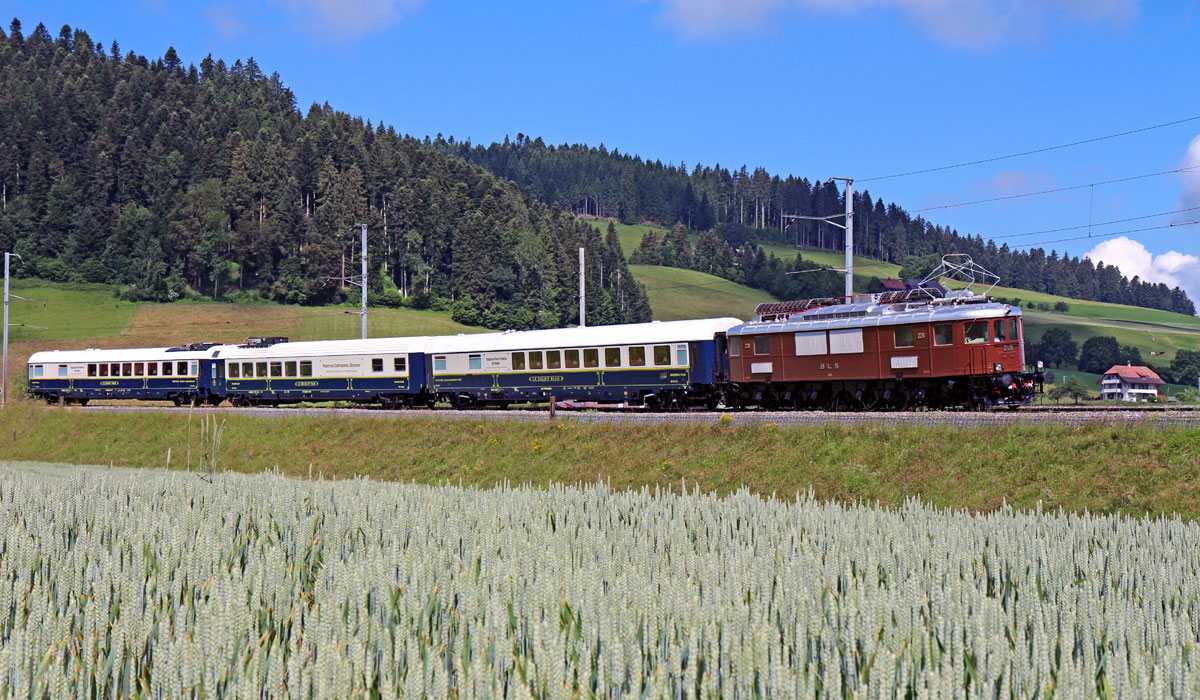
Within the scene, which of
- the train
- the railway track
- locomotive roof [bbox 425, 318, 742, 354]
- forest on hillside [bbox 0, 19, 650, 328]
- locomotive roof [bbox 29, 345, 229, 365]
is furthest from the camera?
forest on hillside [bbox 0, 19, 650, 328]

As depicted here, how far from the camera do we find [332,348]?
47969 mm

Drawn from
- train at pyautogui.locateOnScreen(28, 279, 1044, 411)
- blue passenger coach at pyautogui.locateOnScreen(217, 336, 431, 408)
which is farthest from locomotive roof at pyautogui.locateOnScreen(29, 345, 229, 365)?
blue passenger coach at pyautogui.locateOnScreen(217, 336, 431, 408)

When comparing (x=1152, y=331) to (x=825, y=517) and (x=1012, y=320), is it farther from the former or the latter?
(x=825, y=517)

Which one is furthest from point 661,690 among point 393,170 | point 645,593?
point 393,170

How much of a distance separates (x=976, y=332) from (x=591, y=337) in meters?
15.1

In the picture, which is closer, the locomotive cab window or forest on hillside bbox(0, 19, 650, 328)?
the locomotive cab window

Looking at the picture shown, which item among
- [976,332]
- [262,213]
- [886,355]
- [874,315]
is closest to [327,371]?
[874,315]

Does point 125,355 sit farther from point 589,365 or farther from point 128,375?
point 589,365

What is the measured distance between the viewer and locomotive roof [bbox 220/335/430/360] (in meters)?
45.6

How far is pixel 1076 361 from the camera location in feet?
434

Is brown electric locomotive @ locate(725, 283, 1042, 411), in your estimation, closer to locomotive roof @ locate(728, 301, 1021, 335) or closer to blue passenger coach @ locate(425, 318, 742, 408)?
locomotive roof @ locate(728, 301, 1021, 335)

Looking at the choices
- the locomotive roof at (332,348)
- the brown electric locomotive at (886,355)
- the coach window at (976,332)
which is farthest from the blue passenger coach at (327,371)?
the coach window at (976,332)

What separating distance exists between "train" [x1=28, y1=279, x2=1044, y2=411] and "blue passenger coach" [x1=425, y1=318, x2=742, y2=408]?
2.1 inches

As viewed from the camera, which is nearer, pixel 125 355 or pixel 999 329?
pixel 999 329
